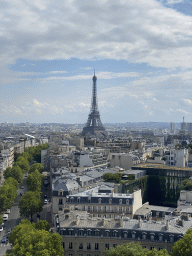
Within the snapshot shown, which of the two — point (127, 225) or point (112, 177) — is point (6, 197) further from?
point (127, 225)

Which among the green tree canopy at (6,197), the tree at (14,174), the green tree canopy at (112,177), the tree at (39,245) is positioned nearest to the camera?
the tree at (39,245)

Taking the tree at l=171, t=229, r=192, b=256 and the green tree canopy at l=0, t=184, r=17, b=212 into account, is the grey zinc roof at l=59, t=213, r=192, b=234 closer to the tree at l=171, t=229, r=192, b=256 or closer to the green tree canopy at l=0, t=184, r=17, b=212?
the tree at l=171, t=229, r=192, b=256

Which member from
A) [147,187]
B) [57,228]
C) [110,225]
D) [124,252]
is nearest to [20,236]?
[57,228]

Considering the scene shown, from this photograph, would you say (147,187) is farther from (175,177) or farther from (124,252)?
(124,252)

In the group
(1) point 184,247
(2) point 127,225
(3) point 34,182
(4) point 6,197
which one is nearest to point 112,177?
(3) point 34,182

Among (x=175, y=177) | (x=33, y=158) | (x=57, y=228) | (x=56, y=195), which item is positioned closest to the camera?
(x=57, y=228)

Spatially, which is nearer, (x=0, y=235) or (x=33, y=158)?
(x=0, y=235)

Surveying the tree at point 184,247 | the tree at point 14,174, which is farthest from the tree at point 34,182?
the tree at point 184,247

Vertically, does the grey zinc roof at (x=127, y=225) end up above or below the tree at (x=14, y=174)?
above

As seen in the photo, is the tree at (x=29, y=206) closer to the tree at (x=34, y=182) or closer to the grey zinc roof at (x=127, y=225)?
the tree at (x=34, y=182)

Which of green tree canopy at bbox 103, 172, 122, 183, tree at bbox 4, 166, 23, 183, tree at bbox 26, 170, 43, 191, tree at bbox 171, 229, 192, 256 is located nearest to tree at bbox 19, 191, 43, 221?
green tree canopy at bbox 103, 172, 122, 183

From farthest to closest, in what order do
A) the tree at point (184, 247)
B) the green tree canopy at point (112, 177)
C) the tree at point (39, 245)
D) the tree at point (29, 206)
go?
the green tree canopy at point (112, 177) < the tree at point (29, 206) < the tree at point (39, 245) < the tree at point (184, 247)
